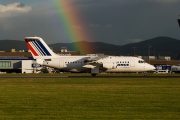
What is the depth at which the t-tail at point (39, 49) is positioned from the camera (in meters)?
90.8

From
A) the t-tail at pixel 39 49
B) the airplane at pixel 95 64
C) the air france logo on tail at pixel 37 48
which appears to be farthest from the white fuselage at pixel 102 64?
the air france logo on tail at pixel 37 48

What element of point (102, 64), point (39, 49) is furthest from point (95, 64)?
point (39, 49)

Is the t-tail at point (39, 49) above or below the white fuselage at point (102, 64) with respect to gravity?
above

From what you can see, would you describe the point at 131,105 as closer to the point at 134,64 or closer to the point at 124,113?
the point at 124,113

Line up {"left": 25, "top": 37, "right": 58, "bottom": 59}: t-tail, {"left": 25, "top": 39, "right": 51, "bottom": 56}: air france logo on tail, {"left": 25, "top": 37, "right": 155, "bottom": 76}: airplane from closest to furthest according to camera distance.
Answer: {"left": 25, "top": 37, "right": 155, "bottom": 76}: airplane, {"left": 25, "top": 37, "right": 58, "bottom": 59}: t-tail, {"left": 25, "top": 39, "right": 51, "bottom": 56}: air france logo on tail

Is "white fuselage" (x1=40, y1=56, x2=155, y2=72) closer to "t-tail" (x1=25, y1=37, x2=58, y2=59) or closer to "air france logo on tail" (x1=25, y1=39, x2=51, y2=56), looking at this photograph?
"t-tail" (x1=25, y1=37, x2=58, y2=59)

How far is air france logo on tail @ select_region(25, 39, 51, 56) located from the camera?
91.2 m

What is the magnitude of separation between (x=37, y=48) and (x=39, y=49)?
0.61 meters

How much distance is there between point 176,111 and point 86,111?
14.9 feet

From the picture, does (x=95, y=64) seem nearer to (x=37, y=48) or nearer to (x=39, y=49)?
(x=39, y=49)

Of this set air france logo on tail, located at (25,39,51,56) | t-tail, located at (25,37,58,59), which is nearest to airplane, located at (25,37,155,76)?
t-tail, located at (25,37,58,59)

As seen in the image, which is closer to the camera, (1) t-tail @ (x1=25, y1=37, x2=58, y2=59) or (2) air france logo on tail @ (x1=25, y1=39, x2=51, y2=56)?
(1) t-tail @ (x1=25, y1=37, x2=58, y2=59)

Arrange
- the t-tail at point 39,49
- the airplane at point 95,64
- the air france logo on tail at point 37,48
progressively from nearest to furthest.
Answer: the airplane at point 95,64 → the t-tail at point 39,49 → the air france logo on tail at point 37,48

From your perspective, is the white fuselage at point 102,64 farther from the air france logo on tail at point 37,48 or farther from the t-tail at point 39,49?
the air france logo on tail at point 37,48
